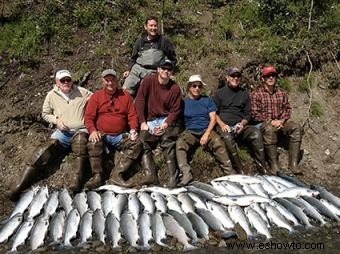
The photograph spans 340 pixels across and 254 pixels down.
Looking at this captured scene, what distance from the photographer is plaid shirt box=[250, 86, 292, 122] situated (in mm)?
8477

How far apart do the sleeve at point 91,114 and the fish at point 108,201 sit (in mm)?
1101

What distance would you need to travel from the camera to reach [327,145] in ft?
28.9

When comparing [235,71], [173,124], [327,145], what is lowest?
[327,145]

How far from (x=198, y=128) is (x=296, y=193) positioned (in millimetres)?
1915

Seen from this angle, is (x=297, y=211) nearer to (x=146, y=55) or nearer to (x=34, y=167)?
(x=146, y=55)

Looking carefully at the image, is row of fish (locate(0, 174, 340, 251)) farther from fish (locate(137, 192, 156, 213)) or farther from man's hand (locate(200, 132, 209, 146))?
man's hand (locate(200, 132, 209, 146))

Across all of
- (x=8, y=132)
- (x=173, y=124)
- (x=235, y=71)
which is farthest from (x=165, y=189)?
(x=8, y=132)

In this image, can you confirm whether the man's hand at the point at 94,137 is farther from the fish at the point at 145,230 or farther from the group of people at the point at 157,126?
the fish at the point at 145,230

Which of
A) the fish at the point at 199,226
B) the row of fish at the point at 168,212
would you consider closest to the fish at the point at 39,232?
the row of fish at the point at 168,212

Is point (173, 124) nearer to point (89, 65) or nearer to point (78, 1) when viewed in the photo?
point (89, 65)

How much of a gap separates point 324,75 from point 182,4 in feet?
13.9

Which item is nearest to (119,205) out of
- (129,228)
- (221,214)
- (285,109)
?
(129,228)

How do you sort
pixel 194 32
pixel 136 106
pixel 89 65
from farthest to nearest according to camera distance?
1. pixel 194 32
2. pixel 89 65
3. pixel 136 106

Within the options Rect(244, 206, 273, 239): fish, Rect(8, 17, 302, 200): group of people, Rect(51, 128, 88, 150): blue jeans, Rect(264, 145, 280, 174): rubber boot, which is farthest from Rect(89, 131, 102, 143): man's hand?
Rect(264, 145, 280, 174): rubber boot
